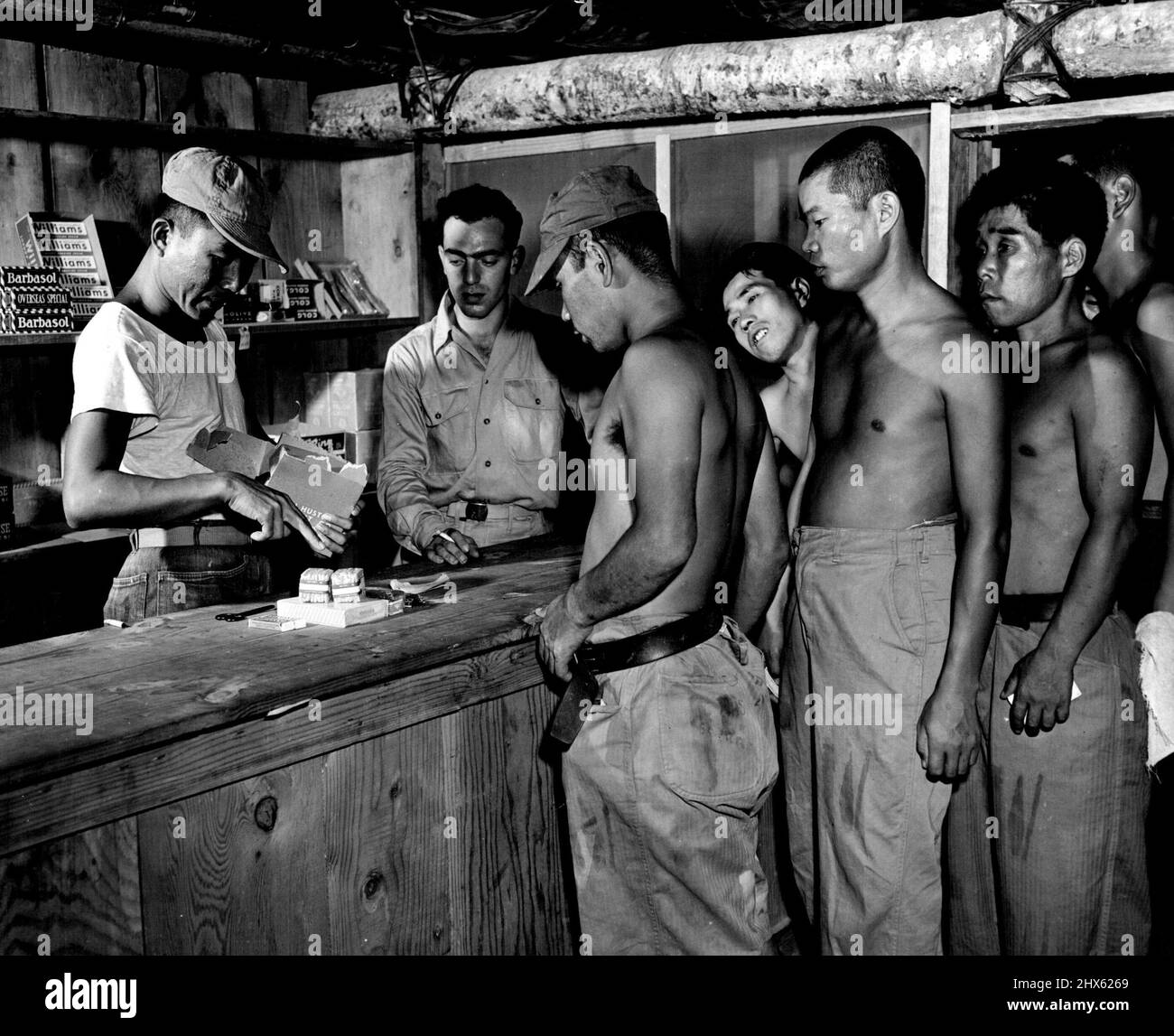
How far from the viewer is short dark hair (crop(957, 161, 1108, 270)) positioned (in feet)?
8.55

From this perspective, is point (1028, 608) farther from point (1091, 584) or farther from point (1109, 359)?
point (1109, 359)

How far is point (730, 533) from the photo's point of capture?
2.54 meters

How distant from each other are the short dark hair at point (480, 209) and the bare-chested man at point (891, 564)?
1542mm

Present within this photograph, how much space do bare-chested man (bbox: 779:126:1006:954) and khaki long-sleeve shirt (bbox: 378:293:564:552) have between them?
1.65m

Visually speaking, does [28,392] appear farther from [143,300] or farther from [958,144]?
[958,144]

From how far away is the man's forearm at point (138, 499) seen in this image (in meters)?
2.78

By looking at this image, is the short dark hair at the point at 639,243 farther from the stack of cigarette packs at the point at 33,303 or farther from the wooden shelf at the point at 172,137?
the wooden shelf at the point at 172,137

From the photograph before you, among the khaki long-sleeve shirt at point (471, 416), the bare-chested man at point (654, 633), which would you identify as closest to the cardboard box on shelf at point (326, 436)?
the khaki long-sleeve shirt at point (471, 416)

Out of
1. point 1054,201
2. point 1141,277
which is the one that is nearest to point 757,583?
point 1054,201

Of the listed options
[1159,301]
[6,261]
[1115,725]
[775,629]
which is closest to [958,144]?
[1159,301]

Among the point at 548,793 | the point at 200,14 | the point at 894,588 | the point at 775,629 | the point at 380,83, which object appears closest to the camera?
the point at 894,588

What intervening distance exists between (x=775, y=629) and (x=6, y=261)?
2.99 metres

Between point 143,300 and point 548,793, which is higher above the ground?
point 143,300

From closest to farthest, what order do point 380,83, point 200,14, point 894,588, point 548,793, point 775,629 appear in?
point 894,588 < point 548,793 < point 775,629 < point 200,14 < point 380,83
